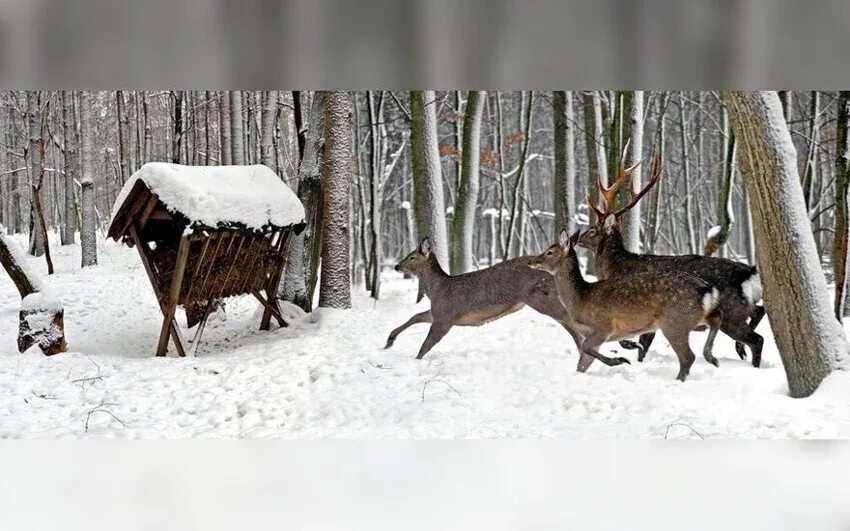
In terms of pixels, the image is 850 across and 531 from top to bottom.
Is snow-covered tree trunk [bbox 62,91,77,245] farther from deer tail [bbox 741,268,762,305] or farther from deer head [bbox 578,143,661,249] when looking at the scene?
deer tail [bbox 741,268,762,305]

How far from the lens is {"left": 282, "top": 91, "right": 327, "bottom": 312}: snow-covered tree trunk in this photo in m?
3.03

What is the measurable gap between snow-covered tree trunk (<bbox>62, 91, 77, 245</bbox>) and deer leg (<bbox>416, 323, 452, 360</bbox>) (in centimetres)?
154

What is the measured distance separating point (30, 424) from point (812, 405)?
208 cm

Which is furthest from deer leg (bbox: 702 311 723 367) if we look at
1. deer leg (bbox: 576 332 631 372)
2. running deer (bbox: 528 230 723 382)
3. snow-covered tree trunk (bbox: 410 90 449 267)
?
snow-covered tree trunk (bbox: 410 90 449 267)

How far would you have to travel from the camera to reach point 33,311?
94.4 inches

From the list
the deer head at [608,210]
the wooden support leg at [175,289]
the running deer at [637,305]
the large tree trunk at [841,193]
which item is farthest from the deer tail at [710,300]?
the wooden support leg at [175,289]

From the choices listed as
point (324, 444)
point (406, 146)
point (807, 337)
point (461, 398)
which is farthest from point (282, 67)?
point (406, 146)

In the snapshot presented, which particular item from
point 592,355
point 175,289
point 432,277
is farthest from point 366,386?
point 175,289

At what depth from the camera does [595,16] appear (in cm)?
92

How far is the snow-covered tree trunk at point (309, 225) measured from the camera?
3.03 metres

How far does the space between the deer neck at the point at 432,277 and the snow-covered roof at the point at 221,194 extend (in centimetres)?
64

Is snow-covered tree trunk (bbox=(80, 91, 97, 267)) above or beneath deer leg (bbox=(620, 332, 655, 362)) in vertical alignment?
above

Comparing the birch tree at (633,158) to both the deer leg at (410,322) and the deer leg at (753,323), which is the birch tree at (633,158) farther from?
the deer leg at (410,322)

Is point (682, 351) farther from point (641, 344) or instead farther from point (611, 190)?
point (611, 190)
